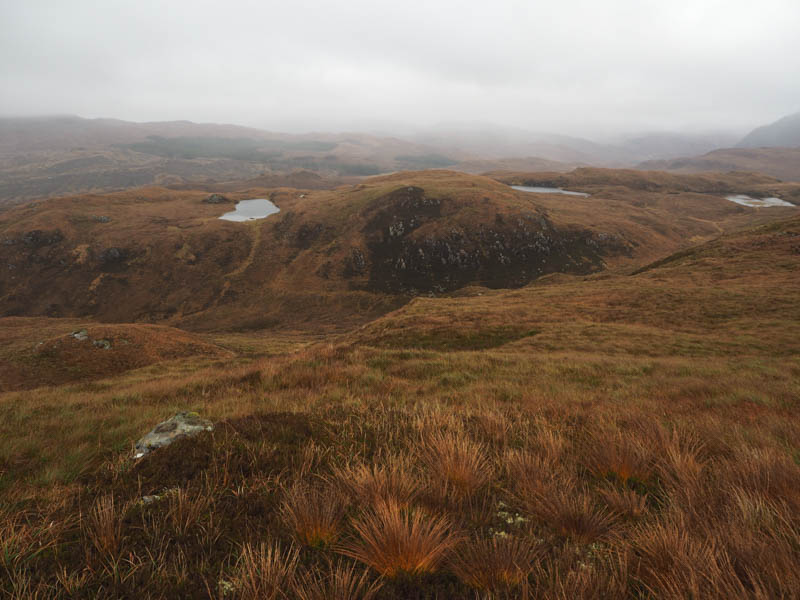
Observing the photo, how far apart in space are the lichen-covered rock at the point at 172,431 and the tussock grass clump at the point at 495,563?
3459 millimetres

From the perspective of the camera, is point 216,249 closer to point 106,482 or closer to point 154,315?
point 154,315

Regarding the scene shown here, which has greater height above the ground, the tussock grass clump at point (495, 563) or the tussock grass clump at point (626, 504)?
the tussock grass clump at point (495, 563)

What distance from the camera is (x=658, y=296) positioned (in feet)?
78.8

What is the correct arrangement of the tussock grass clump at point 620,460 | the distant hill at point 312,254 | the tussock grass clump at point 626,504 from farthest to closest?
1. the distant hill at point 312,254
2. the tussock grass clump at point 620,460
3. the tussock grass clump at point 626,504

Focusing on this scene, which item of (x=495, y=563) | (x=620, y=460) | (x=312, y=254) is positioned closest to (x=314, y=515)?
(x=495, y=563)

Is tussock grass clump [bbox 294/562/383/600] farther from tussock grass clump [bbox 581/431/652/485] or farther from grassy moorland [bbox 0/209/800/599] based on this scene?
tussock grass clump [bbox 581/431/652/485]

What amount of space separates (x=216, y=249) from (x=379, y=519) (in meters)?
73.6

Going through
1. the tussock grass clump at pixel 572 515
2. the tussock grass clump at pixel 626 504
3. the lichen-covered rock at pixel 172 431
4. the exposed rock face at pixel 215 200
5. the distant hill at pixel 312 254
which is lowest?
the distant hill at pixel 312 254

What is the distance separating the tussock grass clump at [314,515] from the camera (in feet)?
7.19

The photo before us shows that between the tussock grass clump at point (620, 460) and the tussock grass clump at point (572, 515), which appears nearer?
the tussock grass clump at point (572, 515)

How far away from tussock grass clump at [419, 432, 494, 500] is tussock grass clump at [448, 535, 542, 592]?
641 mm

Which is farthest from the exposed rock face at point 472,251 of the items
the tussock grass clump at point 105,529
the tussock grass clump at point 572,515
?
the tussock grass clump at point 105,529

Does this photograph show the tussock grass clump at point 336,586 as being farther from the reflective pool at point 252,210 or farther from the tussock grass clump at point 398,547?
the reflective pool at point 252,210

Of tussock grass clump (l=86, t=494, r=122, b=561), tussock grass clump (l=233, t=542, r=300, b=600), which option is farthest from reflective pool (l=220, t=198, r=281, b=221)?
tussock grass clump (l=233, t=542, r=300, b=600)
